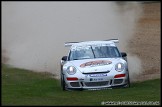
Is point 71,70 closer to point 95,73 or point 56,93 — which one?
point 95,73

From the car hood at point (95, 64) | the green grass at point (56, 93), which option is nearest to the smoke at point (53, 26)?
the green grass at point (56, 93)

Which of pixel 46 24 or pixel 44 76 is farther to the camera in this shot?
pixel 46 24

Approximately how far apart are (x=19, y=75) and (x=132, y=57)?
227 inches

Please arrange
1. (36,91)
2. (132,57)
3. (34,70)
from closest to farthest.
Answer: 1. (36,91)
2. (34,70)
3. (132,57)

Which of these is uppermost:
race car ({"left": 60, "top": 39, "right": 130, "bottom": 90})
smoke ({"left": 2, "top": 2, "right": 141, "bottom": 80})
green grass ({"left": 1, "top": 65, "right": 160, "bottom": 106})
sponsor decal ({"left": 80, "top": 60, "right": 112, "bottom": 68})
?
smoke ({"left": 2, "top": 2, "right": 141, "bottom": 80})

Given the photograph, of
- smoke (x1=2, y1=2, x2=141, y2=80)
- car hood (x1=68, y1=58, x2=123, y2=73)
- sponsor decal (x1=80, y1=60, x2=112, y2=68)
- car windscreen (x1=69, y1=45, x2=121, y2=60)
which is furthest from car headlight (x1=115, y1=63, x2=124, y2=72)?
smoke (x1=2, y1=2, x2=141, y2=80)

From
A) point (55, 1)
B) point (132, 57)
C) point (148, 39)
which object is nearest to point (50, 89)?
point (132, 57)

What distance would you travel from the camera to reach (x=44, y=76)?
18.3 m

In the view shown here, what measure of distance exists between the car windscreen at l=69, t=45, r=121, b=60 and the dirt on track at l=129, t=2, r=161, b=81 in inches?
79.3

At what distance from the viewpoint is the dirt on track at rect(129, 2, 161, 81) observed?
A: 19134 mm

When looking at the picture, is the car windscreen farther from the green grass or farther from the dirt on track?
the dirt on track

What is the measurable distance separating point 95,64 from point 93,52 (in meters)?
1.22

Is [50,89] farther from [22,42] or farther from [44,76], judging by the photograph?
[22,42]

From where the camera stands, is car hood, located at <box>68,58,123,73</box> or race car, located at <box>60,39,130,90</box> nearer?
race car, located at <box>60,39,130,90</box>
